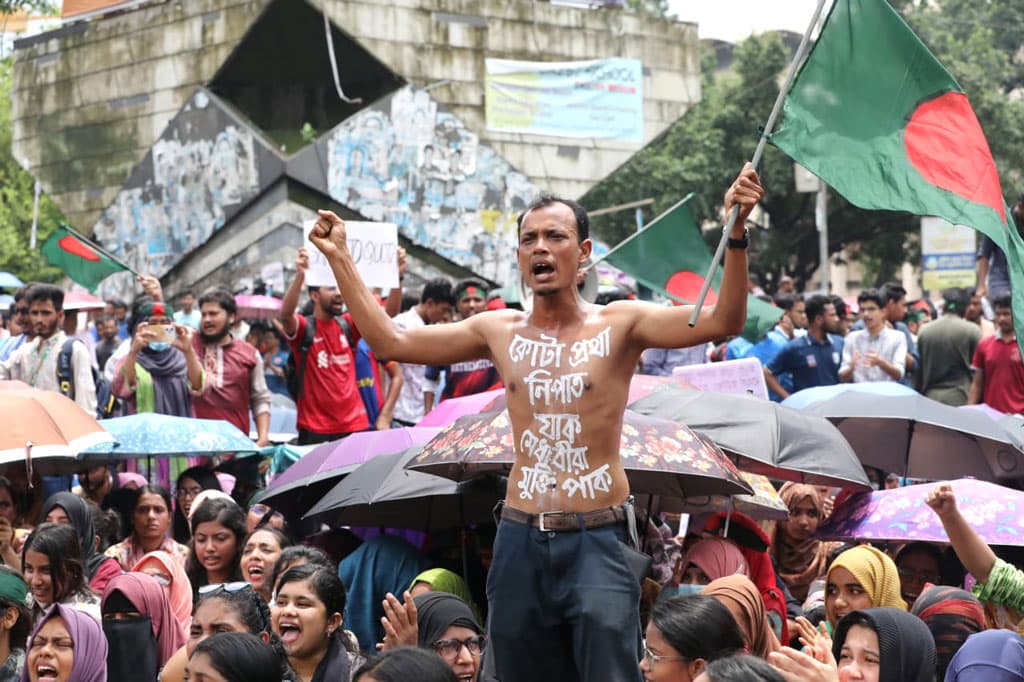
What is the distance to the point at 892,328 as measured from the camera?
1435 centimetres

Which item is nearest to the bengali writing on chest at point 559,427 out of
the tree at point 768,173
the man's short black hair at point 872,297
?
the man's short black hair at point 872,297

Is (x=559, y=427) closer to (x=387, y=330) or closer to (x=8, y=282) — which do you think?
(x=387, y=330)

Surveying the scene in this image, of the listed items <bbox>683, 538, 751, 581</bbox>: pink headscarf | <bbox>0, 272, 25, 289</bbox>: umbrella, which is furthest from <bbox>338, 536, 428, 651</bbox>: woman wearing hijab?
<bbox>0, 272, 25, 289</bbox>: umbrella

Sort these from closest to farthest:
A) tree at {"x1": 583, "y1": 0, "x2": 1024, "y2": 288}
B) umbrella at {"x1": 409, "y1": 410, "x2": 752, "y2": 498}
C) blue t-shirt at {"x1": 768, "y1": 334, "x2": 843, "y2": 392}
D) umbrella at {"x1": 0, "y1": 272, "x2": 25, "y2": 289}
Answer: umbrella at {"x1": 409, "y1": 410, "x2": 752, "y2": 498} < blue t-shirt at {"x1": 768, "y1": 334, "x2": 843, "y2": 392} < umbrella at {"x1": 0, "y1": 272, "x2": 25, "y2": 289} < tree at {"x1": 583, "y1": 0, "x2": 1024, "y2": 288}

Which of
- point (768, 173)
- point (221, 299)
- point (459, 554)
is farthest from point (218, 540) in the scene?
point (768, 173)

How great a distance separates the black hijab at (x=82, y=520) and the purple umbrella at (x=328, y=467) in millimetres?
919

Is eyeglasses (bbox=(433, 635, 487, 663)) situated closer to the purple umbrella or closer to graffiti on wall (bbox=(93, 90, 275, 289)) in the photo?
the purple umbrella

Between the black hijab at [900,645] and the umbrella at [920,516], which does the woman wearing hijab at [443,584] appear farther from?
the black hijab at [900,645]

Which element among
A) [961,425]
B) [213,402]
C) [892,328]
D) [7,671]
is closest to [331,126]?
[892,328]

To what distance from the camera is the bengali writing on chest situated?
188 inches

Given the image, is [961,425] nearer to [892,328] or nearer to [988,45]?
[892,328]

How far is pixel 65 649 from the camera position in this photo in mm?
6277

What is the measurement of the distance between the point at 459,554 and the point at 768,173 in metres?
35.2

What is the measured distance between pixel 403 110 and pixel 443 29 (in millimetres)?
1953
